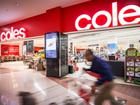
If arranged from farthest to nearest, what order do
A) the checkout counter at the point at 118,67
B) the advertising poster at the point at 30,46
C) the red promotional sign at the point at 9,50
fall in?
1. the red promotional sign at the point at 9,50
2. the advertising poster at the point at 30,46
3. the checkout counter at the point at 118,67

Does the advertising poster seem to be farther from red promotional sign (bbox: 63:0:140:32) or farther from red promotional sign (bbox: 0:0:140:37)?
red promotional sign (bbox: 63:0:140:32)

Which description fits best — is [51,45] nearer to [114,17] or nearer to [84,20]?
[84,20]

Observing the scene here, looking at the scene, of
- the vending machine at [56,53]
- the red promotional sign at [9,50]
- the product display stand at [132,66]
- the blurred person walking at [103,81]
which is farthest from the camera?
the red promotional sign at [9,50]

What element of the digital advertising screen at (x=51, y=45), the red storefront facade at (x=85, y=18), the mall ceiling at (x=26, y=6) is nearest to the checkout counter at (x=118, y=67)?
the red storefront facade at (x=85, y=18)

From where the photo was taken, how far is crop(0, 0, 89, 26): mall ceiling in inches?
292

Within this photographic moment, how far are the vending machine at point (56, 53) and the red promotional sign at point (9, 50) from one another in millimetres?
16141

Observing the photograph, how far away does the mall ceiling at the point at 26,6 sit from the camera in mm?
7426

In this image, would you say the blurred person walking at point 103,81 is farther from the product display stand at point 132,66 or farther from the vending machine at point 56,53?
the vending machine at point 56,53

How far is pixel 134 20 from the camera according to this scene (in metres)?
5.95

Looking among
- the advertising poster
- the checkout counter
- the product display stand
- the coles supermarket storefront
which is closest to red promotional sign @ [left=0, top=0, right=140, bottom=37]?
the coles supermarket storefront

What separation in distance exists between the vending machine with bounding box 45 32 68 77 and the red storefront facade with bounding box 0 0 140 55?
1.32ft

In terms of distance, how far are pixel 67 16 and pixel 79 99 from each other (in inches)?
182

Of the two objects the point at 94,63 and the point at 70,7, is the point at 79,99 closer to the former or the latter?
the point at 94,63

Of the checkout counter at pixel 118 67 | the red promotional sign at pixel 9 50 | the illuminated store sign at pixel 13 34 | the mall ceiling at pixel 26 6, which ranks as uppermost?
the mall ceiling at pixel 26 6
